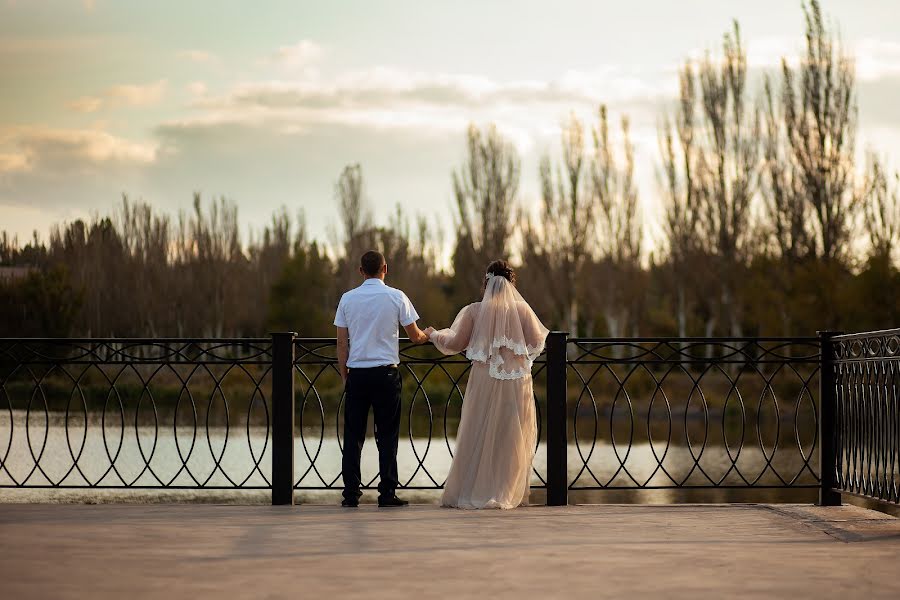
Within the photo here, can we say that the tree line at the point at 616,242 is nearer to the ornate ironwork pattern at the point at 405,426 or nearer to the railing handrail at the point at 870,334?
the ornate ironwork pattern at the point at 405,426

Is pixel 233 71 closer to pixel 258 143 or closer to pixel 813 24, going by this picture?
pixel 258 143

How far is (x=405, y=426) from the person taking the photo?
27.7m

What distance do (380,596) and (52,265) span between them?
142ft

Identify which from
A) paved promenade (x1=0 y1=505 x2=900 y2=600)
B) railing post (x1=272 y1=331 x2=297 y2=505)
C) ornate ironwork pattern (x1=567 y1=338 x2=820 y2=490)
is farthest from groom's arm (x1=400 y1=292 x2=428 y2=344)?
ornate ironwork pattern (x1=567 y1=338 x2=820 y2=490)

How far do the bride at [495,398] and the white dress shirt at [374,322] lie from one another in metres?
0.31

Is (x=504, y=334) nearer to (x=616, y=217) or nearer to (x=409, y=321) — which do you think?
(x=409, y=321)

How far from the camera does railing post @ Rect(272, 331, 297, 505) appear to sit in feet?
23.1

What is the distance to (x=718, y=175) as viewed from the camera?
3475 centimetres

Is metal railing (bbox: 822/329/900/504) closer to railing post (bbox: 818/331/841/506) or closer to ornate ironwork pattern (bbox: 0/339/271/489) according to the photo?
railing post (bbox: 818/331/841/506)

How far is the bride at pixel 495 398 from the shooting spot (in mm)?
6902

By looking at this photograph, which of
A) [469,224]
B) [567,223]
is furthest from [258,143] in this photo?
[567,223]

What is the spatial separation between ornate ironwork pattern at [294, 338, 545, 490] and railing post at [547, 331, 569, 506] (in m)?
0.14

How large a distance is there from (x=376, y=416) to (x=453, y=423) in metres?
22.2

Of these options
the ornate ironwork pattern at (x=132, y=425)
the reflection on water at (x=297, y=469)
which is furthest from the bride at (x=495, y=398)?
the reflection on water at (x=297, y=469)
